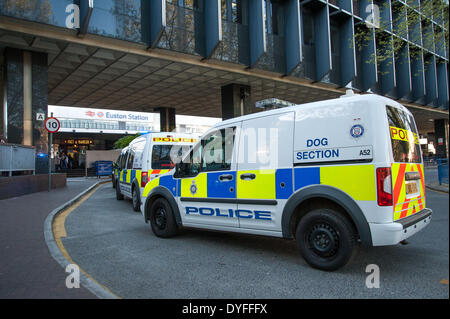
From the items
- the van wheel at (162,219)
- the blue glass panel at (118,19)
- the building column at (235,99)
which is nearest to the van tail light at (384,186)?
the van wheel at (162,219)

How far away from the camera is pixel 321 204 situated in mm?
3818

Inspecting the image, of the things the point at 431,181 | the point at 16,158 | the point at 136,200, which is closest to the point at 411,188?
the point at 431,181

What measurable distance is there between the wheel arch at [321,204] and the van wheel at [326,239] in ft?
0.37

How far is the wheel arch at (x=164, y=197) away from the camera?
5.39m

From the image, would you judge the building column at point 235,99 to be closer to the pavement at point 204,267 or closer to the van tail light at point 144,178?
the van tail light at point 144,178

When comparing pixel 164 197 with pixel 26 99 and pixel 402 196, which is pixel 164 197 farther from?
pixel 26 99

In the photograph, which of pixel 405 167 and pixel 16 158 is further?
pixel 16 158

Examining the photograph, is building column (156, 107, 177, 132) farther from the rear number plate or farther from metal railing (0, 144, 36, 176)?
the rear number plate

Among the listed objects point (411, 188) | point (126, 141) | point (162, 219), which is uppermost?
point (126, 141)

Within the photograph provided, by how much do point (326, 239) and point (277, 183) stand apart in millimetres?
902

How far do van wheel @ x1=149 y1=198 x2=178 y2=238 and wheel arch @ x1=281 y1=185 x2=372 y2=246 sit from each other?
7.16 feet

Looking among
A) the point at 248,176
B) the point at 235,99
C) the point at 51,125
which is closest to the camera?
the point at 248,176
